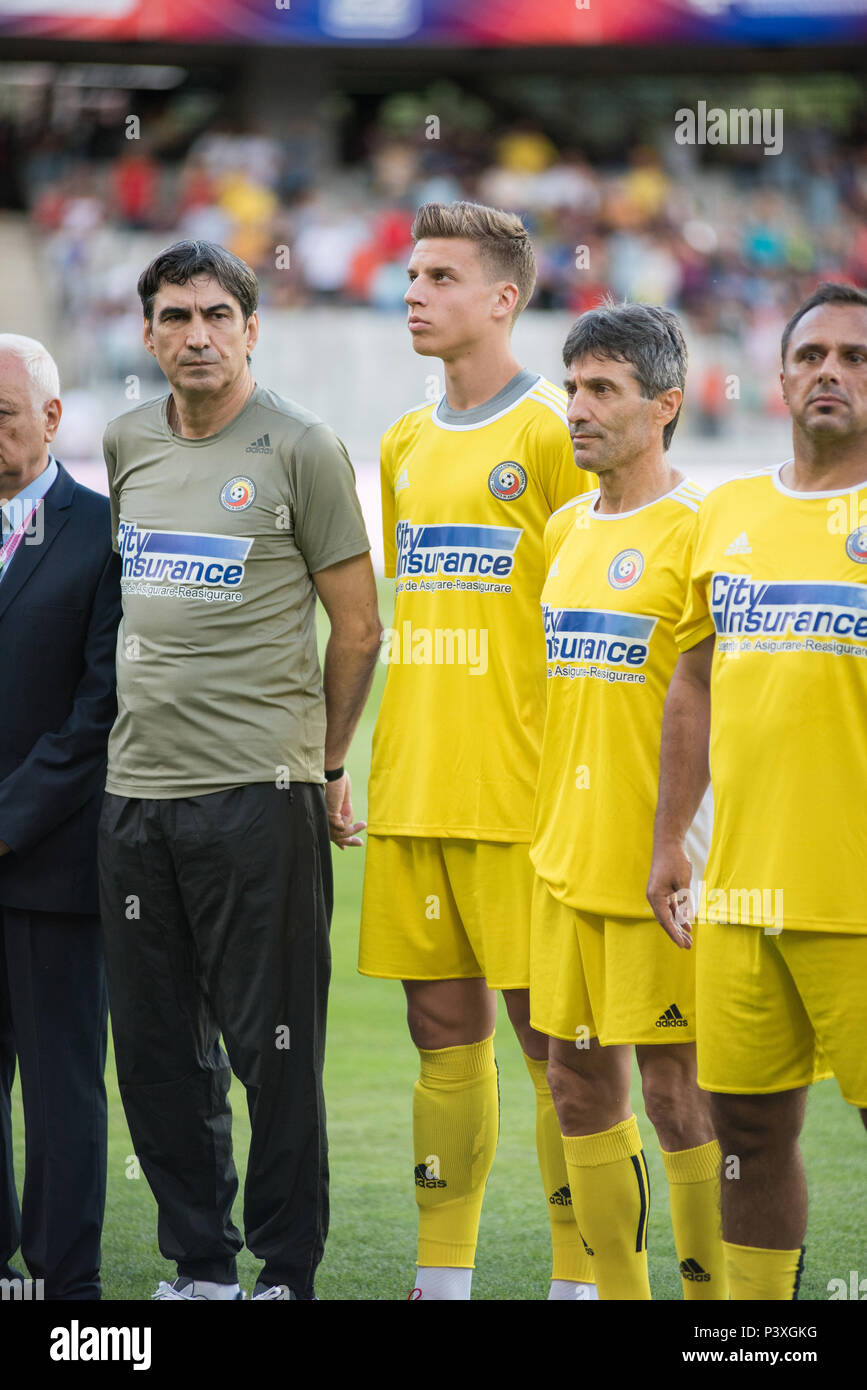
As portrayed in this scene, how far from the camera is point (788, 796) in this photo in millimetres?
2941

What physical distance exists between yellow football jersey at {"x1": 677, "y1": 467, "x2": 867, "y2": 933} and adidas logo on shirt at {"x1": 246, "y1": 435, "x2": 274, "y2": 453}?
1.07 metres

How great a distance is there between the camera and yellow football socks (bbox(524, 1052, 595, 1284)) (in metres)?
3.69

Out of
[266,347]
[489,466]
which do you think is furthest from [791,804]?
[266,347]

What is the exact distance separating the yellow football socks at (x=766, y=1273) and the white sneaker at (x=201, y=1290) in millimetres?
1173

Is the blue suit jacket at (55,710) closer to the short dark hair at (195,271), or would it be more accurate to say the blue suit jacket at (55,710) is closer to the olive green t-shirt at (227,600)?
the olive green t-shirt at (227,600)

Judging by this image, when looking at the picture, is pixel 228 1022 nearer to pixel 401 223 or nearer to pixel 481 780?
pixel 481 780

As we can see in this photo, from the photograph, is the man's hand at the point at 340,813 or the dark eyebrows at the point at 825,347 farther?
the man's hand at the point at 340,813

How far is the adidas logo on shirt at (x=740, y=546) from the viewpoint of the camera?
9.93ft

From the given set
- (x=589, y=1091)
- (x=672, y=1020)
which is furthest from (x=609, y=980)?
(x=589, y=1091)

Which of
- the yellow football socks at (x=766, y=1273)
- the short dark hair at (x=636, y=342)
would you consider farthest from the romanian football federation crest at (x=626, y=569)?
the yellow football socks at (x=766, y=1273)

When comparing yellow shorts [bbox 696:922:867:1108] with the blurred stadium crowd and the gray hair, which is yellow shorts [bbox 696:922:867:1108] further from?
the blurred stadium crowd

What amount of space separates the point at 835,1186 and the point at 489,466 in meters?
2.45

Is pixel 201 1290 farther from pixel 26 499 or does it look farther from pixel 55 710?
pixel 26 499

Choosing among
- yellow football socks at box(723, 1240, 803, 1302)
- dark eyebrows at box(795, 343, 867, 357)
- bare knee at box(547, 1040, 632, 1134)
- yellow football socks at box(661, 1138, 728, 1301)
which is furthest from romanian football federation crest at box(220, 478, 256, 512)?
yellow football socks at box(723, 1240, 803, 1302)
